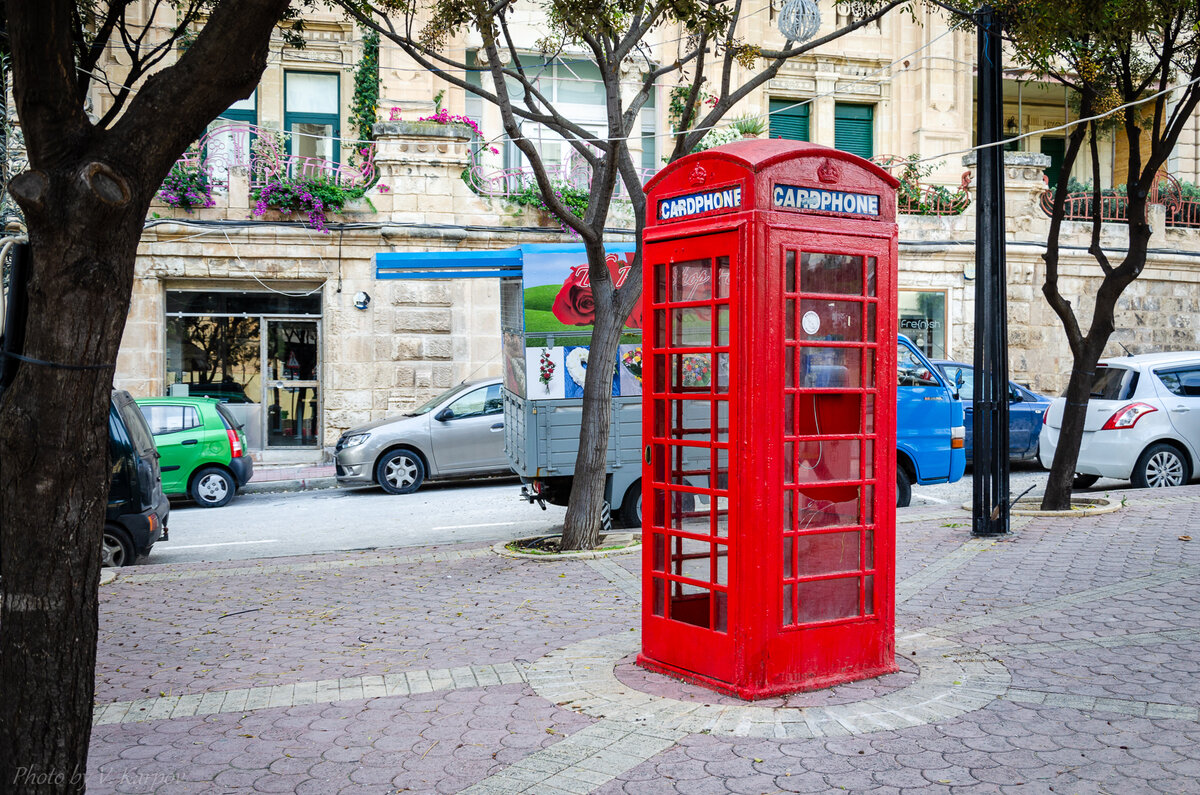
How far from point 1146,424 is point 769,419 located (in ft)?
32.9

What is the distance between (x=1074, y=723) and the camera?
4.86 meters

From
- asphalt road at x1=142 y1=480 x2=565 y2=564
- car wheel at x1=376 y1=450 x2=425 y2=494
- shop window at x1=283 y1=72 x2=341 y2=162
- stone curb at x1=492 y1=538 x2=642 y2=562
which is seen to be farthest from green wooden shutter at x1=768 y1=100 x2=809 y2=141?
stone curb at x1=492 y1=538 x2=642 y2=562

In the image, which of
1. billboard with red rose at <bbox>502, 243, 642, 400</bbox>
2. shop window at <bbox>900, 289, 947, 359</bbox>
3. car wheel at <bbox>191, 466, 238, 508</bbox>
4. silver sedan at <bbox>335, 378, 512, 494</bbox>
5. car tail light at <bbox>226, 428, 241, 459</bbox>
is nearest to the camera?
billboard with red rose at <bbox>502, 243, 642, 400</bbox>

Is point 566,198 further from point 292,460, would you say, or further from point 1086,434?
point 1086,434

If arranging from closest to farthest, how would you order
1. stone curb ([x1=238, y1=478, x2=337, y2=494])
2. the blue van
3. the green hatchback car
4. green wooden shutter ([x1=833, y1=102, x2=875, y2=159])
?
the blue van, the green hatchback car, stone curb ([x1=238, y1=478, x2=337, y2=494]), green wooden shutter ([x1=833, y1=102, x2=875, y2=159])

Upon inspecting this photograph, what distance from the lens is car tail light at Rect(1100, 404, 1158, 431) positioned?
43.7 ft

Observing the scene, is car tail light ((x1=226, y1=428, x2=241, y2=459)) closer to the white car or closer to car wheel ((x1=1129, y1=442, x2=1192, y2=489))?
the white car

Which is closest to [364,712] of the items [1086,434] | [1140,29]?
[1140,29]

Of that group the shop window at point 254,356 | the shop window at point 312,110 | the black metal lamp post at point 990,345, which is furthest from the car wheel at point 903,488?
the shop window at point 312,110

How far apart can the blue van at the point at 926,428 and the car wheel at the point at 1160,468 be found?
2596mm

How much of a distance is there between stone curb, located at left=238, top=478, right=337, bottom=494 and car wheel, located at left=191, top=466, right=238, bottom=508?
1307mm

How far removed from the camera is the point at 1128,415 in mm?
13359

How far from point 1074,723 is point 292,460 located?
16.3 meters

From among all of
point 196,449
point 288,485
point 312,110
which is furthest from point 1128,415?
point 312,110
